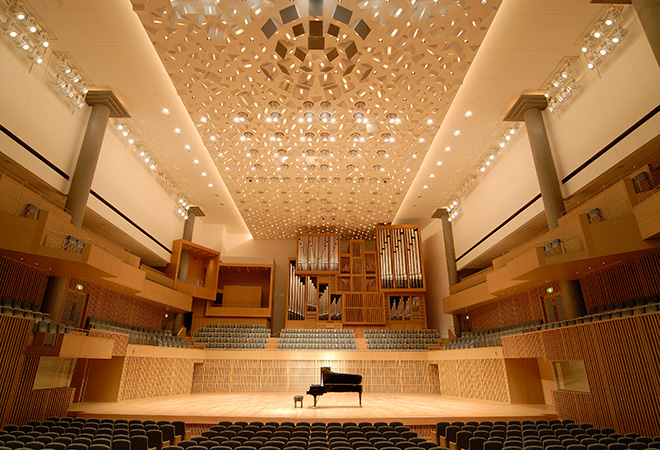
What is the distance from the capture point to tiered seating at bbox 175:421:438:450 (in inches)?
142

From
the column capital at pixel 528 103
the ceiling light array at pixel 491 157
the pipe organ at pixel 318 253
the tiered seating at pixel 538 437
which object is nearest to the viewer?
the tiered seating at pixel 538 437

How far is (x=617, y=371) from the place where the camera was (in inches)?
233

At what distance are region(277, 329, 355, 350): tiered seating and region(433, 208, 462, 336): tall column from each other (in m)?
3.91

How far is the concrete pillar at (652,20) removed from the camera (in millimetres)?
5535

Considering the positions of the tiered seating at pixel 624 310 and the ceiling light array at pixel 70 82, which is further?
the ceiling light array at pixel 70 82

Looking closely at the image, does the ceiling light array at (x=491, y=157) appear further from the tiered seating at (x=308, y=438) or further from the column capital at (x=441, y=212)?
the tiered seating at (x=308, y=438)

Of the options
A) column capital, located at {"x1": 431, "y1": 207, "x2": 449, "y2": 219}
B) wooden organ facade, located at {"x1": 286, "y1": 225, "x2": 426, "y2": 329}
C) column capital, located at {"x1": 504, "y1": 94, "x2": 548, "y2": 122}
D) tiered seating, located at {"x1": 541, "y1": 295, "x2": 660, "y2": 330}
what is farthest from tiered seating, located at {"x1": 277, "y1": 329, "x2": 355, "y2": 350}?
column capital, located at {"x1": 504, "y1": 94, "x2": 548, "y2": 122}

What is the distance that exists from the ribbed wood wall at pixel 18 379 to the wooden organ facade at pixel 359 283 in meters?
9.45

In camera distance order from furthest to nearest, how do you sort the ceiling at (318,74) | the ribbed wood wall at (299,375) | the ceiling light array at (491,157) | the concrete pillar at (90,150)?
1. the ribbed wood wall at (299,375)
2. the ceiling light array at (491,157)
3. the concrete pillar at (90,150)
4. the ceiling at (318,74)

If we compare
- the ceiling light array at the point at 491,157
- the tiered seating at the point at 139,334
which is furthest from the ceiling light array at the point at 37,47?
the ceiling light array at the point at 491,157

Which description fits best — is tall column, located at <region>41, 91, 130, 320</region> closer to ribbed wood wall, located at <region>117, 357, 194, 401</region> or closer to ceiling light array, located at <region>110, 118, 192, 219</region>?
ceiling light array, located at <region>110, 118, 192, 219</region>

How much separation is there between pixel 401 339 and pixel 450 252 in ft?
12.4

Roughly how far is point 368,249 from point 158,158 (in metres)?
9.71

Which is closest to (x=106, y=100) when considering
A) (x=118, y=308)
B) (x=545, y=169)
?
(x=118, y=308)
